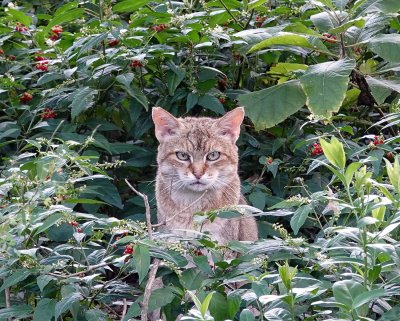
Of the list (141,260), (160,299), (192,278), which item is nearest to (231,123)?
(192,278)

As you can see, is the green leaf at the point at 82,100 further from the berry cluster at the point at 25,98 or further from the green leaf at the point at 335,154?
the green leaf at the point at 335,154

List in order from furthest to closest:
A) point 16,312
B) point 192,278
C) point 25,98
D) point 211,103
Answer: point 25,98 < point 211,103 < point 16,312 < point 192,278

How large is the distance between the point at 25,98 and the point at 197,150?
133 centimetres

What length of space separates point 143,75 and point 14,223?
3.03 m

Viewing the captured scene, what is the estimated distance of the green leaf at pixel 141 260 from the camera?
12.4 feet

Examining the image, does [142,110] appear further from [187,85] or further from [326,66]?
[326,66]

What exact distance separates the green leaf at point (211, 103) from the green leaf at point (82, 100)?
0.72 metres

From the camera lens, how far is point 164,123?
6.34 meters

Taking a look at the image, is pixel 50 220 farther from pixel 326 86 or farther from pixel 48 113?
pixel 48 113

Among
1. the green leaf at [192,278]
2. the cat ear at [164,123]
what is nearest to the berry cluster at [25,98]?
the cat ear at [164,123]

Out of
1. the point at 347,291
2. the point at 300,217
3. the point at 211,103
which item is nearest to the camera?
the point at 347,291

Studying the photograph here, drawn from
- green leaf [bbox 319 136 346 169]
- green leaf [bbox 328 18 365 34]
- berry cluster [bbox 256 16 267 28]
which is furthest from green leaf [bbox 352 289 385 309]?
berry cluster [bbox 256 16 267 28]

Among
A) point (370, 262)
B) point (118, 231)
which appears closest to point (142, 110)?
point (118, 231)

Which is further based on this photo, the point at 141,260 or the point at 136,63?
the point at 136,63
